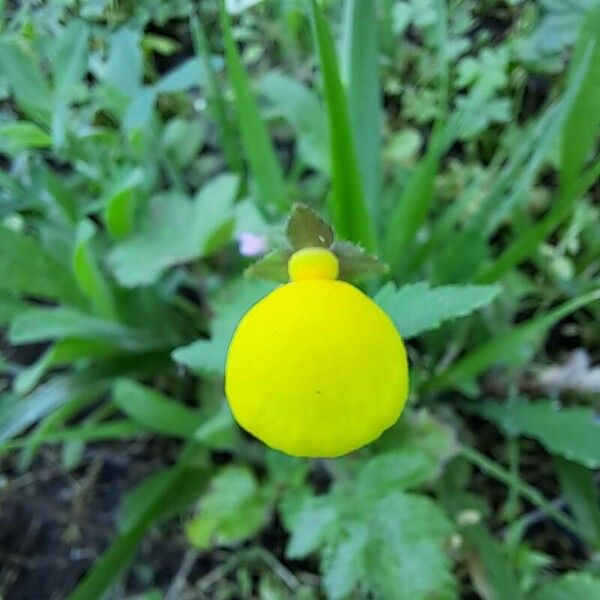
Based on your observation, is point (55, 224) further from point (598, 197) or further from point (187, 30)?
point (598, 197)

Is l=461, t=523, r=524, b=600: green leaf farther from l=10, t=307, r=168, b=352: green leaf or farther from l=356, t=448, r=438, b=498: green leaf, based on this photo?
l=10, t=307, r=168, b=352: green leaf

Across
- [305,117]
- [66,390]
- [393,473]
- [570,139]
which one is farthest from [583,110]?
[66,390]

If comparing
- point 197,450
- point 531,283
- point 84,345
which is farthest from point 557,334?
point 84,345

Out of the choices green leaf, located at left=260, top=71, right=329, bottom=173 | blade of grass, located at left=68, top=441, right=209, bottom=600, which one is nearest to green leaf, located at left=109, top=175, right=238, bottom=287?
green leaf, located at left=260, top=71, right=329, bottom=173

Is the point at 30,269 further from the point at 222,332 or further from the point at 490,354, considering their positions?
the point at 490,354

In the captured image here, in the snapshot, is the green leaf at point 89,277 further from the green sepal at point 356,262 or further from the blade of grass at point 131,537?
the green sepal at point 356,262

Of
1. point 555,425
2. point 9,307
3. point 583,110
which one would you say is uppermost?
point 583,110
